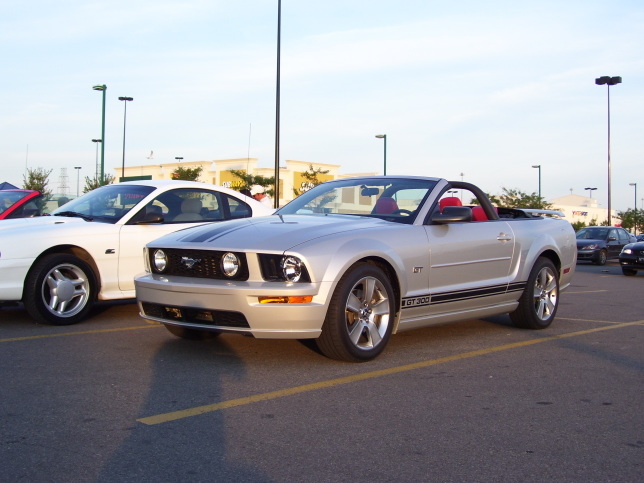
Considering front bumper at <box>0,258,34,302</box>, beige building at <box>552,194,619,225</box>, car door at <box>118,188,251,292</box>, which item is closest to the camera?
front bumper at <box>0,258,34,302</box>

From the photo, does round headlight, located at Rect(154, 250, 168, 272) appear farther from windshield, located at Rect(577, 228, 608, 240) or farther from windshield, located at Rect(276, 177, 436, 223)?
windshield, located at Rect(577, 228, 608, 240)

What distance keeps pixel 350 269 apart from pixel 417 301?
2.80 feet

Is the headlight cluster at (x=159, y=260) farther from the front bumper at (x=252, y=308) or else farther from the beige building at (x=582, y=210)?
the beige building at (x=582, y=210)

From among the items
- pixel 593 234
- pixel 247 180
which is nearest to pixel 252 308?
pixel 593 234

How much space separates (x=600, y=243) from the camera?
2673 cm

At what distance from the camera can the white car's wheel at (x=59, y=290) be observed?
24.9ft

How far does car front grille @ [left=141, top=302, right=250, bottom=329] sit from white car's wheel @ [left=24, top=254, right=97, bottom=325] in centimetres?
199

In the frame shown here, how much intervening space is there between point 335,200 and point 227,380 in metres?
2.47

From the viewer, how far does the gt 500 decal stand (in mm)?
6264

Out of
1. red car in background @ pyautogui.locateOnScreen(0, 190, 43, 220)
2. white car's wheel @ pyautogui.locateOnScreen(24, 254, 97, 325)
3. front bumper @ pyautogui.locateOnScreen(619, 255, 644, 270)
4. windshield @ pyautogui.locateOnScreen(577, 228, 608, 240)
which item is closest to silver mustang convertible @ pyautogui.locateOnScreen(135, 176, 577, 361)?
white car's wheel @ pyautogui.locateOnScreen(24, 254, 97, 325)

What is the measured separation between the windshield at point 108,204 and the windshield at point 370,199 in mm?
2045

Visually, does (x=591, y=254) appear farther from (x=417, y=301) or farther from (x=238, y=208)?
(x=417, y=301)

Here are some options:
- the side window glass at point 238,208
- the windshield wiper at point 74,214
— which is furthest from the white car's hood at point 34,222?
the side window glass at point 238,208

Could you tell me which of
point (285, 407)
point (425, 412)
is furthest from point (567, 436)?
point (285, 407)
